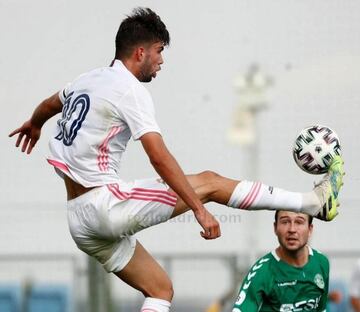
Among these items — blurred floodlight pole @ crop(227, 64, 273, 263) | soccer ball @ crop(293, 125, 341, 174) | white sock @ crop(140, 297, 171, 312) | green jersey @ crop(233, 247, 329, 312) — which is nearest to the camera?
white sock @ crop(140, 297, 171, 312)

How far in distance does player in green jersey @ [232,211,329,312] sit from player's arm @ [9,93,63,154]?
3.92ft

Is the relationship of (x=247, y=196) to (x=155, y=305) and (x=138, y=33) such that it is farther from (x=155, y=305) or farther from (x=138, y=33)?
(x=138, y=33)

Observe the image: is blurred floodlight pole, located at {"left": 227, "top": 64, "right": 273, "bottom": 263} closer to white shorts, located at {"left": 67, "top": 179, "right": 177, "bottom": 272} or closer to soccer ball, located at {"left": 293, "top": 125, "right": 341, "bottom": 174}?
soccer ball, located at {"left": 293, "top": 125, "right": 341, "bottom": 174}

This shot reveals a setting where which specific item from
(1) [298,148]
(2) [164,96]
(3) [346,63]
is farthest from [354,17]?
(1) [298,148]

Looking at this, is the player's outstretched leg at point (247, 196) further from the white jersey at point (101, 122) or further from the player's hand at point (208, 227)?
the white jersey at point (101, 122)

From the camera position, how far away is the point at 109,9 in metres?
8.66

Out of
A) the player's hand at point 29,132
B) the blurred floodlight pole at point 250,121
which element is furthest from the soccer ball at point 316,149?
the blurred floodlight pole at point 250,121

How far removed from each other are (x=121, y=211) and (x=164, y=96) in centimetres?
326

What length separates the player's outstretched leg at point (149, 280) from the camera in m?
5.66

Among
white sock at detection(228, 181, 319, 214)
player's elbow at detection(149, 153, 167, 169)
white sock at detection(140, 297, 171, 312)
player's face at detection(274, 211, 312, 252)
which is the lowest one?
white sock at detection(140, 297, 171, 312)

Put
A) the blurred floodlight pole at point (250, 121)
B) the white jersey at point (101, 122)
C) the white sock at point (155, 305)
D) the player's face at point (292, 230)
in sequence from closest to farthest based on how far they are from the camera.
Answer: the white jersey at point (101, 122), the white sock at point (155, 305), the player's face at point (292, 230), the blurred floodlight pole at point (250, 121)

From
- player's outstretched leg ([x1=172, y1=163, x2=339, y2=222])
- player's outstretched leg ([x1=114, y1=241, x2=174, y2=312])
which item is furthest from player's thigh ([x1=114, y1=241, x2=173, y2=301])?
player's outstretched leg ([x1=172, y1=163, x2=339, y2=222])

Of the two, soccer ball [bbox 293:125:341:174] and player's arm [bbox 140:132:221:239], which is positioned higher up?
soccer ball [bbox 293:125:341:174]

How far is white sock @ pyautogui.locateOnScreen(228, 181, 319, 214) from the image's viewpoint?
5.39 meters
